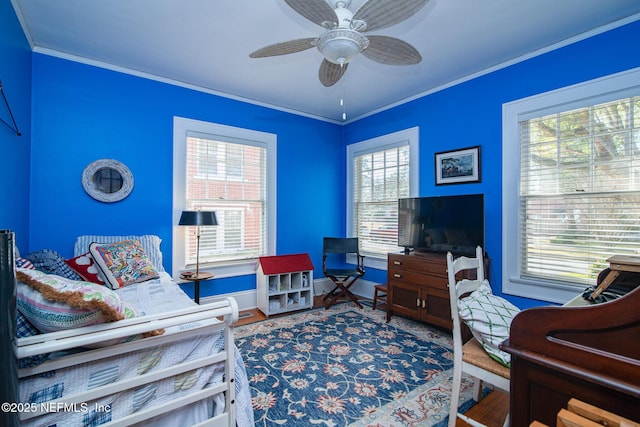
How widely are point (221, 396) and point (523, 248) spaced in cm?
288

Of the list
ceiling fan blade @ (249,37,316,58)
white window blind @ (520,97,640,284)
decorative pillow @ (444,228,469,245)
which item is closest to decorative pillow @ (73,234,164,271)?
ceiling fan blade @ (249,37,316,58)

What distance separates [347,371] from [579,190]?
2494 mm

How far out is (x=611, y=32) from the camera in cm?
228

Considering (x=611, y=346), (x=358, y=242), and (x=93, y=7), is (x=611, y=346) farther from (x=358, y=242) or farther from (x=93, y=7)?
(x=358, y=242)

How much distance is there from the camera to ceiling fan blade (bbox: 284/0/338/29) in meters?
1.45

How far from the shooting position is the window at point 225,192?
11.0ft

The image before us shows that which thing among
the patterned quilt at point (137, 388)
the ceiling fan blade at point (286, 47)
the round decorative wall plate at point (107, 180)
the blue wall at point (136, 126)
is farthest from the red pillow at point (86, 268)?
the ceiling fan blade at point (286, 47)

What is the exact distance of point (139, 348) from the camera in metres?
1.15

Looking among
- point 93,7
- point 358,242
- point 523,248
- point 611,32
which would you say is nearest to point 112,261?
point 93,7

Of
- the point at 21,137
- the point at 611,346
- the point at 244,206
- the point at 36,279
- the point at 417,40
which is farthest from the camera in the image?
the point at 244,206

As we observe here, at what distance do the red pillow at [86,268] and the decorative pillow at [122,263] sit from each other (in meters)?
0.04

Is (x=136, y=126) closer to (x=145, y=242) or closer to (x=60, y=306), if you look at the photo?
(x=145, y=242)

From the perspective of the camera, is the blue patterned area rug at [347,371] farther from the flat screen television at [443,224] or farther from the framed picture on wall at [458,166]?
the framed picture on wall at [458,166]

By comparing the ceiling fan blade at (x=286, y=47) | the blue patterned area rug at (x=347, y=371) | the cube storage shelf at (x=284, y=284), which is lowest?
the blue patterned area rug at (x=347, y=371)
